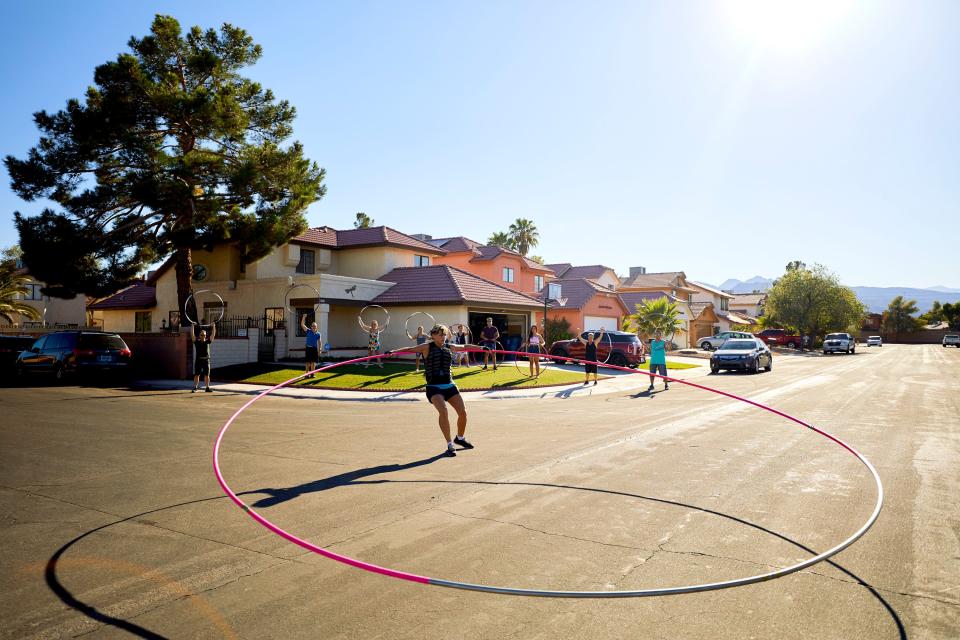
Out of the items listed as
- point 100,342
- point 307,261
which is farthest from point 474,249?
point 100,342

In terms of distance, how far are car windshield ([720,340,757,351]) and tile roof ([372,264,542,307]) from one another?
9.97 meters

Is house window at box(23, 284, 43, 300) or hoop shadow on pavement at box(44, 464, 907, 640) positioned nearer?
hoop shadow on pavement at box(44, 464, 907, 640)

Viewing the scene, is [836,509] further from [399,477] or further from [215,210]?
[215,210]

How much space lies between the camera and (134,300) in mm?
40938

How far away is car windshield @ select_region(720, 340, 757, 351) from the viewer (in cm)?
2980

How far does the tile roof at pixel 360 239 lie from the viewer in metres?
34.8

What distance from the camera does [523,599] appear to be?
4.12 m

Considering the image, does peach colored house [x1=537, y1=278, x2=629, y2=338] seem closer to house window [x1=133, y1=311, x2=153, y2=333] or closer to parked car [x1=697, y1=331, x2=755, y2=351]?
parked car [x1=697, y1=331, x2=755, y2=351]

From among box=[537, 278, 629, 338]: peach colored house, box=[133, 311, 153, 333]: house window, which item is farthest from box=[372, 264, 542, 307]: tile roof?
box=[133, 311, 153, 333]: house window

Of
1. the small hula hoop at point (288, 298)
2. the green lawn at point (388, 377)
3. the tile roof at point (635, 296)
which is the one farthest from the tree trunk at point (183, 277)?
the tile roof at point (635, 296)

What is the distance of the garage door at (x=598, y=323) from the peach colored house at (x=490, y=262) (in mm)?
5843

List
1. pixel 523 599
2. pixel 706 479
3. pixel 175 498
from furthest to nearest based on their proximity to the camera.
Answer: pixel 706 479, pixel 175 498, pixel 523 599

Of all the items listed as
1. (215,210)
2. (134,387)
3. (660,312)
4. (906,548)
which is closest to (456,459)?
(906,548)

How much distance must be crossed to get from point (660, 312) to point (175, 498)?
120 ft
